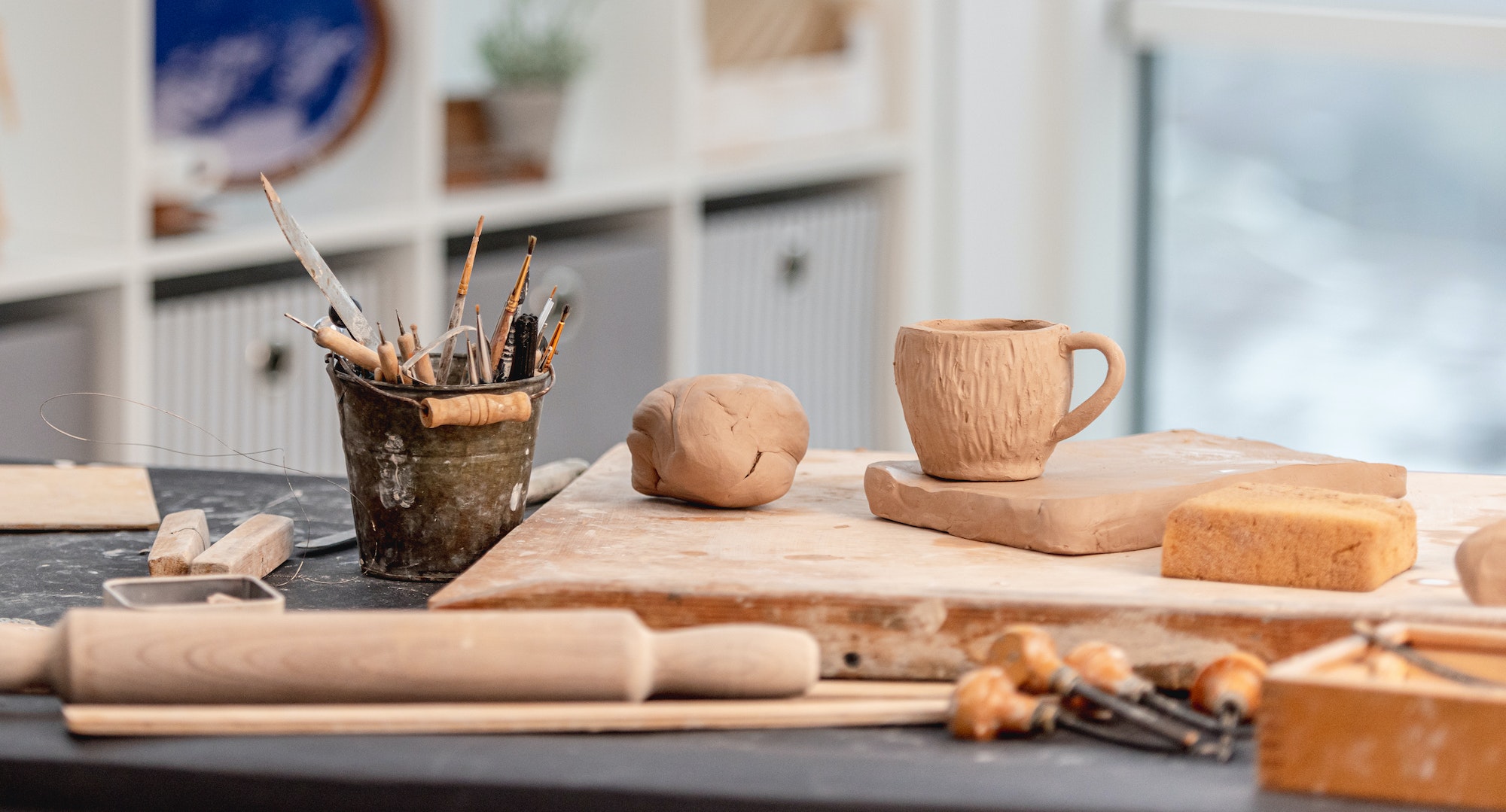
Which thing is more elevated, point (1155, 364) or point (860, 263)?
point (860, 263)

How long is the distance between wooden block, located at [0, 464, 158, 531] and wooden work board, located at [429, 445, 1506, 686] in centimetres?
38

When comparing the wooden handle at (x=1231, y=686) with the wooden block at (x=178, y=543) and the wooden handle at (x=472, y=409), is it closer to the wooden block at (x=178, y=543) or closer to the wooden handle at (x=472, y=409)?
the wooden handle at (x=472, y=409)

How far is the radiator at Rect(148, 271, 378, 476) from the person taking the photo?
2.24 meters

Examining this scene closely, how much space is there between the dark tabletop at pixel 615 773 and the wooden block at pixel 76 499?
1.39 ft

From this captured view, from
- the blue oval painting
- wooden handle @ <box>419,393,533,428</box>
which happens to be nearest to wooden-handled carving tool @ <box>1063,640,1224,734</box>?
wooden handle @ <box>419,393,533,428</box>

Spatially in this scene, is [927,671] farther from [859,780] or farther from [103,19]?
[103,19]

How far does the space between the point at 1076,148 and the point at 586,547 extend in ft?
8.94

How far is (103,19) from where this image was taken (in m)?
2.05

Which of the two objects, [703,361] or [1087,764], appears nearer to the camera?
[1087,764]

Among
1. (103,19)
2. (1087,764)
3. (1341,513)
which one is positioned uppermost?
(103,19)

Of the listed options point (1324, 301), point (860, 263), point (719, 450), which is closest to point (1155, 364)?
point (1324, 301)

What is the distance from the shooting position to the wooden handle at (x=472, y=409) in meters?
0.96

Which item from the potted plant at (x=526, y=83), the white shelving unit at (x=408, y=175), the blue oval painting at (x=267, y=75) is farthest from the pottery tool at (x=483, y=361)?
the potted plant at (x=526, y=83)

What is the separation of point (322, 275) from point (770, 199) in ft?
7.94
